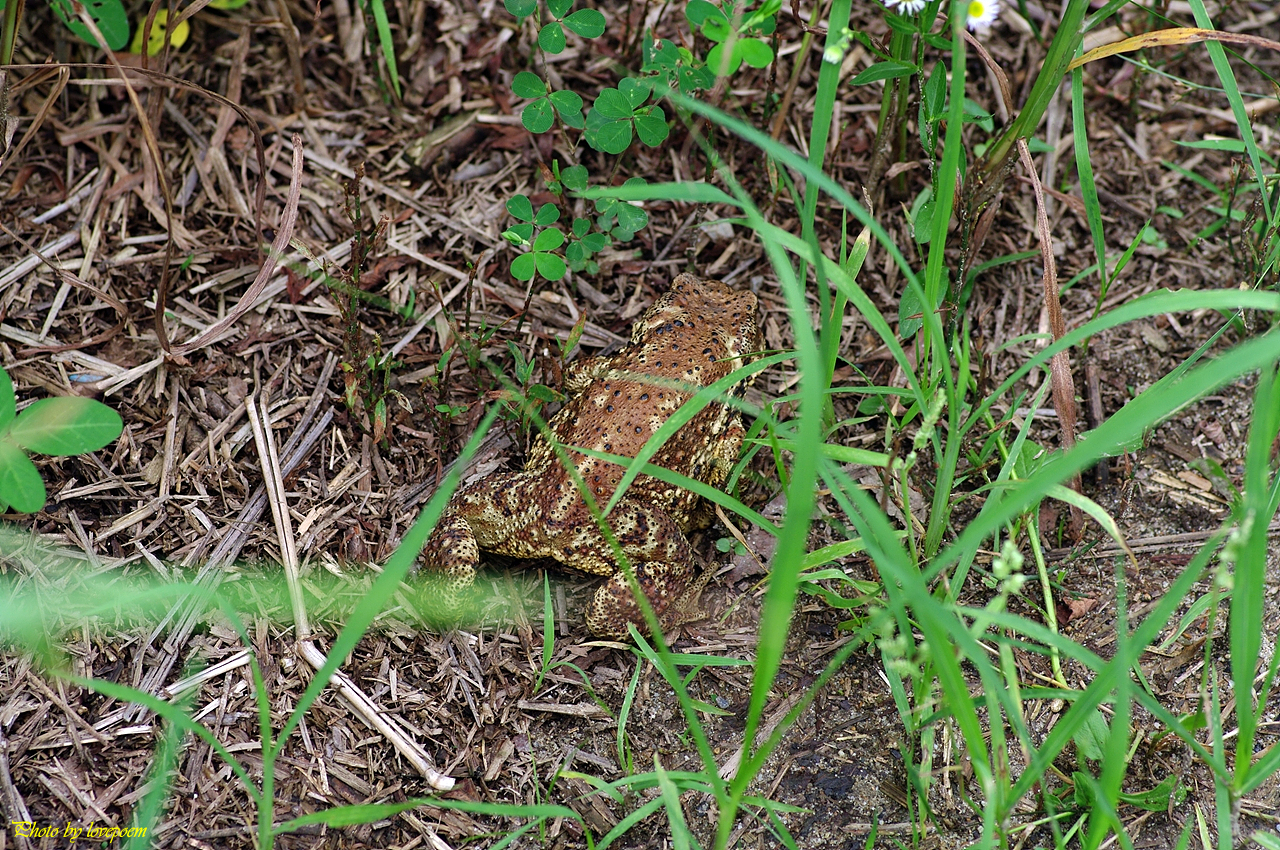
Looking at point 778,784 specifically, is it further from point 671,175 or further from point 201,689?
point 671,175

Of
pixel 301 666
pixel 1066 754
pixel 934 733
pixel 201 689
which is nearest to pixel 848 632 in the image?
pixel 934 733

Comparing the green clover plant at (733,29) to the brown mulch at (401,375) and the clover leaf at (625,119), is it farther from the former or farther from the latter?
the brown mulch at (401,375)

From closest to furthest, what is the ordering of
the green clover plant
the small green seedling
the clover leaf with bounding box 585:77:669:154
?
the small green seedling → the green clover plant → the clover leaf with bounding box 585:77:669:154

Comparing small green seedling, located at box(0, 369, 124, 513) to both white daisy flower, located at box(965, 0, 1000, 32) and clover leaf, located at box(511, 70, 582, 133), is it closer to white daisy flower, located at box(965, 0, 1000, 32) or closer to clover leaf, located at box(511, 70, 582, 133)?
clover leaf, located at box(511, 70, 582, 133)

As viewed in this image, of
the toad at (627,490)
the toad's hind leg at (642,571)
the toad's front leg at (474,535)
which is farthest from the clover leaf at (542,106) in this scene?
the toad's hind leg at (642,571)

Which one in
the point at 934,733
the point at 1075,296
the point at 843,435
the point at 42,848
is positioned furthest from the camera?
the point at 1075,296

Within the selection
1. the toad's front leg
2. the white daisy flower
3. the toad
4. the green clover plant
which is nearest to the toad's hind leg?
the toad
